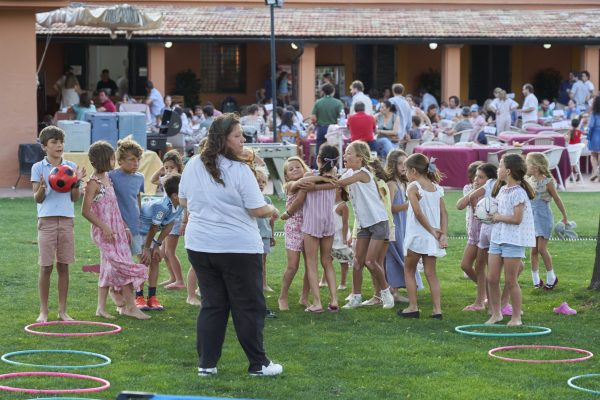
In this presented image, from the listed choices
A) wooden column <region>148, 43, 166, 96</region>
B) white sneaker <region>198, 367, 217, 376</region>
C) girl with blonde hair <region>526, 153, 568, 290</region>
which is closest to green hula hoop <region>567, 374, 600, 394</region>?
white sneaker <region>198, 367, 217, 376</region>

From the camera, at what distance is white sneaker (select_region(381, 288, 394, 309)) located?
10.7 meters

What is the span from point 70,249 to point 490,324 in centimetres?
327

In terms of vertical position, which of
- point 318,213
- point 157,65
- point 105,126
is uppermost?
point 157,65

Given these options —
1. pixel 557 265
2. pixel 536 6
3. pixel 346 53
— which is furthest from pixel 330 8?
pixel 557 265

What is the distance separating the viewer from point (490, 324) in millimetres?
9734

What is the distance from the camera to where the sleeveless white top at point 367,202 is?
10547 millimetres

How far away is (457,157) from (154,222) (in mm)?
11634

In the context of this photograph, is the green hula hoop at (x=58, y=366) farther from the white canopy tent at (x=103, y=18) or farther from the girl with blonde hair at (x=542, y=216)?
the white canopy tent at (x=103, y=18)

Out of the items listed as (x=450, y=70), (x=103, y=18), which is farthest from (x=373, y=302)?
(x=450, y=70)

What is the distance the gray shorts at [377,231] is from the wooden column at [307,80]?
852 inches

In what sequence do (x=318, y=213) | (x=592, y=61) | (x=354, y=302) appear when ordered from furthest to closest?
(x=592, y=61)
(x=354, y=302)
(x=318, y=213)

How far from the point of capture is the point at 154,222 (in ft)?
34.2

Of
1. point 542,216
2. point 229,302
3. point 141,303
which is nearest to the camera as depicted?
point 229,302

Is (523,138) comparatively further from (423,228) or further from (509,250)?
(509,250)
